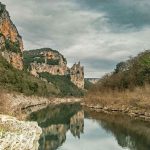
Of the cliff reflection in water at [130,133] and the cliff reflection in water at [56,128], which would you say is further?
the cliff reflection in water at [56,128]

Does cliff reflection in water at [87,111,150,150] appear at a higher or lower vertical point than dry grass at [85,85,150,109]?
lower

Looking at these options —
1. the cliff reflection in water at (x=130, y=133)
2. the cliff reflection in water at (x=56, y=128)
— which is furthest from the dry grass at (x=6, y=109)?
the cliff reflection in water at (x=130, y=133)

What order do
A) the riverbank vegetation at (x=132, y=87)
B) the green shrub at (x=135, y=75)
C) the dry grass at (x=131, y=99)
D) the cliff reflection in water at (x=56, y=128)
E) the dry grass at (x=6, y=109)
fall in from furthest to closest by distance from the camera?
the green shrub at (x=135, y=75), the riverbank vegetation at (x=132, y=87), the dry grass at (x=131, y=99), the dry grass at (x=6, y=109), the cliff reflection in water at (x=56, y=128)

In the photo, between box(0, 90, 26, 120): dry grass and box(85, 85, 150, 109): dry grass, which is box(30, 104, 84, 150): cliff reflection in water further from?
A: box(85, 85, 150, 109): dry grass

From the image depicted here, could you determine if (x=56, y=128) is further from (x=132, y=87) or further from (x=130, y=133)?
(x=132, y=87)

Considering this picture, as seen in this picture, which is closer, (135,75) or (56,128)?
(56,128)

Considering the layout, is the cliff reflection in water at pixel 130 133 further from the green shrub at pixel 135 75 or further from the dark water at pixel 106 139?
the green shrub at pixel 135 75

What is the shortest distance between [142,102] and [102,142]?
37433mm

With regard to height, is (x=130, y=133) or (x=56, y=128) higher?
(x=56, y=128)

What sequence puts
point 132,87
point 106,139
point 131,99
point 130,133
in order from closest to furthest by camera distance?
point 106,139 → point 130,133 → point 131,99 → point 132,87

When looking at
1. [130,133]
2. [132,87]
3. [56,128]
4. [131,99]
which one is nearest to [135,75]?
[132,87]

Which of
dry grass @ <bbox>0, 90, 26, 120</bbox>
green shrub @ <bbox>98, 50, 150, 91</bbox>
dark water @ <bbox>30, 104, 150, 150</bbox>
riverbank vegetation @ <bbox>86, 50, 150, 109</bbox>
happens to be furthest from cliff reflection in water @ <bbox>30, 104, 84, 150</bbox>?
green shrub @ <bbox>98, 50, 150, 91</bbox>

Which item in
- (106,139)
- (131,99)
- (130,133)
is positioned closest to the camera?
(106,139)

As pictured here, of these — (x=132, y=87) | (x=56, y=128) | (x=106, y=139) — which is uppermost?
(x=132, y=87)
